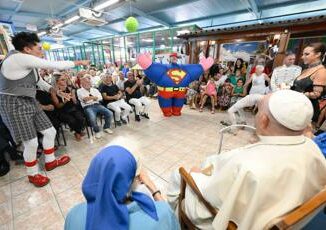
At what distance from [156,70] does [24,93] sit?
249 cm

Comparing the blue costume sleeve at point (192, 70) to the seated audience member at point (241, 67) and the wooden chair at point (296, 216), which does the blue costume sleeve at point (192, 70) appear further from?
the wooden chair at point (296, 216)

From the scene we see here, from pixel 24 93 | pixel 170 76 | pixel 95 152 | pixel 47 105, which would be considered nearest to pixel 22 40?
pixel 24 93

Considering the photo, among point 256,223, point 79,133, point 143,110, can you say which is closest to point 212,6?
point 143,110

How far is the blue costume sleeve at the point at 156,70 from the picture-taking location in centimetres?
370

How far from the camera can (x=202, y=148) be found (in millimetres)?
2779

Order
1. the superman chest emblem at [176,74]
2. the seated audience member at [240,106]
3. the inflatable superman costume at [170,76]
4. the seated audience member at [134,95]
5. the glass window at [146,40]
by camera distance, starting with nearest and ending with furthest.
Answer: the seated audience member at [240,106] < the inflatable superman costume at [170,76] < the superman chest emblem at [176,74] < the seated audience member at [134,95] < the glass window at [146,40]

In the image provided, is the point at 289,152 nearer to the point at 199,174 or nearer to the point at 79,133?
the point at 199,174

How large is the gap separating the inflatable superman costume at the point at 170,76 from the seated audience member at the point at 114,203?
3126 millimetres

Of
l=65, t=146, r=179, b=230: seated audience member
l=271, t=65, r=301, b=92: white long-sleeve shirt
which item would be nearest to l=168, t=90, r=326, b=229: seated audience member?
l=65, t=146, r=179, b=230: seated audience member

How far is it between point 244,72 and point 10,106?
5472 millimetres

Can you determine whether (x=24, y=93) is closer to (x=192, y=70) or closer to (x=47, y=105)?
(x=47, y=105)

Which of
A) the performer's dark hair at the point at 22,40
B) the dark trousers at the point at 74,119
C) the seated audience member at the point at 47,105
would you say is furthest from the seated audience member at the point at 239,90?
the performer's dark hair at the point at 22,40

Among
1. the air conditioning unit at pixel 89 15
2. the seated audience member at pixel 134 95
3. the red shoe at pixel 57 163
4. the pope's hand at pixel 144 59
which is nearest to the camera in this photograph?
the red shoe at pixel 57 163

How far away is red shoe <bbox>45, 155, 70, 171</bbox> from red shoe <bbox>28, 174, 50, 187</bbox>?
23 cm
